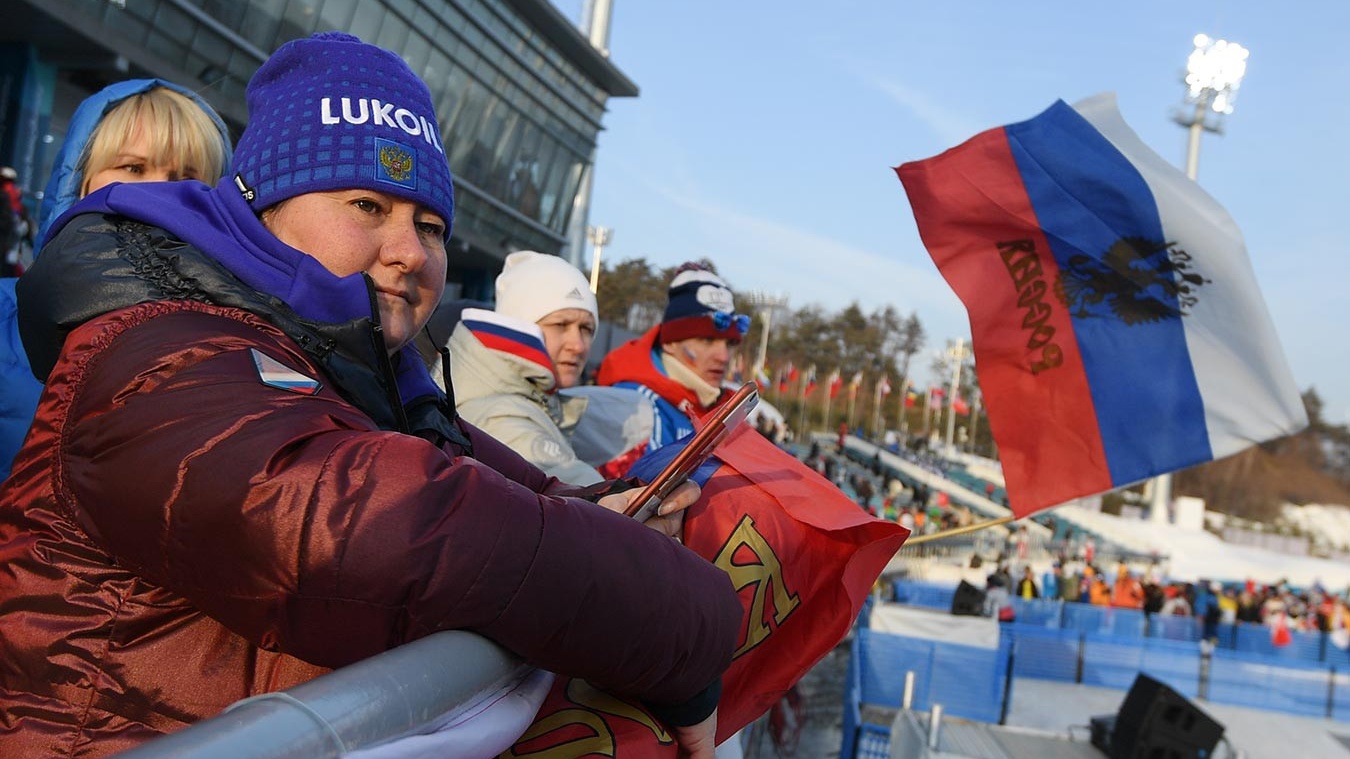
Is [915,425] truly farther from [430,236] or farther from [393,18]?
[430,236]

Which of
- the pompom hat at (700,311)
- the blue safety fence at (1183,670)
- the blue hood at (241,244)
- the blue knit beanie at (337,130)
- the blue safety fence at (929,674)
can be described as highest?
the pompom hat at (700,311)

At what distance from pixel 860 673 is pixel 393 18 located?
1899cm

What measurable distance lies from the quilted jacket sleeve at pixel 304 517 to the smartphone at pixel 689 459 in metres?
0.32

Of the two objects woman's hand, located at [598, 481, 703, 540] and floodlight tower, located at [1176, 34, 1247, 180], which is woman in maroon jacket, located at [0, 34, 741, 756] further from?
floodlight tower, located at [1176, 34, 1247, 180]

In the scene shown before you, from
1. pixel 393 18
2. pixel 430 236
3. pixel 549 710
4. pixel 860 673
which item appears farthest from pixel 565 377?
pixel 393 18

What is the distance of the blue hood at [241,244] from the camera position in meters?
1.31

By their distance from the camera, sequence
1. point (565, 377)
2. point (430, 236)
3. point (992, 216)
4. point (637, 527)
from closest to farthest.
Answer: point (637, 527) < point (430, 236) < point (565, 377) < point (992, 216)

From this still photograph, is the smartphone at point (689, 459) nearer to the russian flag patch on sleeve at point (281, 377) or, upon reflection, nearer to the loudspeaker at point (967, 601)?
the russian flag patch on sleeve at point (281, 377)

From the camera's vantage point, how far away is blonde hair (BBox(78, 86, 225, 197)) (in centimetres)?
247

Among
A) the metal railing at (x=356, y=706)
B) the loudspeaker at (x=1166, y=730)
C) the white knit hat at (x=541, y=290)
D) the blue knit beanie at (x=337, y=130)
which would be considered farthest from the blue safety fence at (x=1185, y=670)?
the metal railing at (x=356, y=706)

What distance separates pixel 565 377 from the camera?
3.91 m

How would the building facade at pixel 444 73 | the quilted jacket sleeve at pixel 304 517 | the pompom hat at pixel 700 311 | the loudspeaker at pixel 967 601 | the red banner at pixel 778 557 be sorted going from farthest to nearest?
the loudspeaker at pixel 967 601, the building facade at pixel 444 73, the pompom hat at pixel 700 311, the red banner at pixel 778 557, the quilted jacket sleeve at pixel 304 517

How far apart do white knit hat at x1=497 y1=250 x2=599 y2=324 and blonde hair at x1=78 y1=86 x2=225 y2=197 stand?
4.81ft

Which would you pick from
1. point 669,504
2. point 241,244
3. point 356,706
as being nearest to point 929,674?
point 669,504
